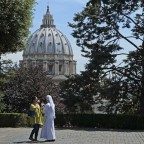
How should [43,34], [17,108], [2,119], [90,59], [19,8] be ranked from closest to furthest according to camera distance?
[19,8] → [2,119] → [90,59] → [17,108] → [43,34]

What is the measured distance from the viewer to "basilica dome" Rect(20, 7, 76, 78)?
173875 mm

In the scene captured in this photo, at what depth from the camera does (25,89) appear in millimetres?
53094

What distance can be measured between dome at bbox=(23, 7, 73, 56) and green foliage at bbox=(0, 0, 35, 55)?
154870 millimetres

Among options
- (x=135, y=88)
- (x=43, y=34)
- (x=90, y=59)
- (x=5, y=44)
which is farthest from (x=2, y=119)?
(x=43, y=34)

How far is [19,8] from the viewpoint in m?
17.3

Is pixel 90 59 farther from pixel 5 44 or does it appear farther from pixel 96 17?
pixel 5 44

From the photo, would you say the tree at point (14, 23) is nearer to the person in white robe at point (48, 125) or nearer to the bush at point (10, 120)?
the person in white robe at point (48, 125)

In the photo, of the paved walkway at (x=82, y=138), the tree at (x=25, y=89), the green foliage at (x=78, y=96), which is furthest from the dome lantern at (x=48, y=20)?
the paved walkway at (x=82, y=138)

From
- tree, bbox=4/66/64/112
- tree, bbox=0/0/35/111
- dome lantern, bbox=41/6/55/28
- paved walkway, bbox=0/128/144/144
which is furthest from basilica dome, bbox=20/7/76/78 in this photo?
tree, bbox=0/0/35/111

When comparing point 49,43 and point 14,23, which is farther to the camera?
point 49,43

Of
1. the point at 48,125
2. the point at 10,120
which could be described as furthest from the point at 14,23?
the point at 10,120

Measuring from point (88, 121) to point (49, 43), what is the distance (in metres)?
144

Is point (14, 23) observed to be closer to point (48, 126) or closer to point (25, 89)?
point (48, 126)

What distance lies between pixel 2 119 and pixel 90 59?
10.8 metres
